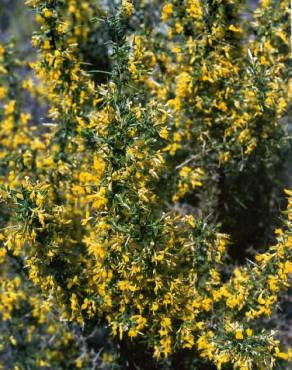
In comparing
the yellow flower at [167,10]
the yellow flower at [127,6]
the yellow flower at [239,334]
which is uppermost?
the yellow flower at [127,6]

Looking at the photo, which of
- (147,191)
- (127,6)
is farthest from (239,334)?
(127,6)

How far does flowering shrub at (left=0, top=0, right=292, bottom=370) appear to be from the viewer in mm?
3457

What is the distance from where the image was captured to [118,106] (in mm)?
3416

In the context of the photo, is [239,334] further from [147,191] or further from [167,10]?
[167,10]

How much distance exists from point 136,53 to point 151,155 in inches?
28.8

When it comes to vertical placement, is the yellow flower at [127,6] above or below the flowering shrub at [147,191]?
above

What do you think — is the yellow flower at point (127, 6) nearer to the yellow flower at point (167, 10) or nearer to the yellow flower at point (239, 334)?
the yellow flower at point (167, 10)

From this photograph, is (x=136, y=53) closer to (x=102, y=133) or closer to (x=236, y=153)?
(x=102, y=133)

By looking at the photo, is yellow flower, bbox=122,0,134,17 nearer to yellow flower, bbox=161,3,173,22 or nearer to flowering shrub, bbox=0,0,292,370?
flowering shrub, bbox=0,0,292,370

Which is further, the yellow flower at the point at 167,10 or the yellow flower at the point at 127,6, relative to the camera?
the yellow flower at the point at 167,10

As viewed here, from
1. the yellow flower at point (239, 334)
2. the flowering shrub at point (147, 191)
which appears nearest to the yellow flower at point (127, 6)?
the flowering shrub at point (147, 191)

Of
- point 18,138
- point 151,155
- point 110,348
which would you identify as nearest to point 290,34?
point 151,155

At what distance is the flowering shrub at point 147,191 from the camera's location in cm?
346

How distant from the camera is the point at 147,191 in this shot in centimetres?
350
